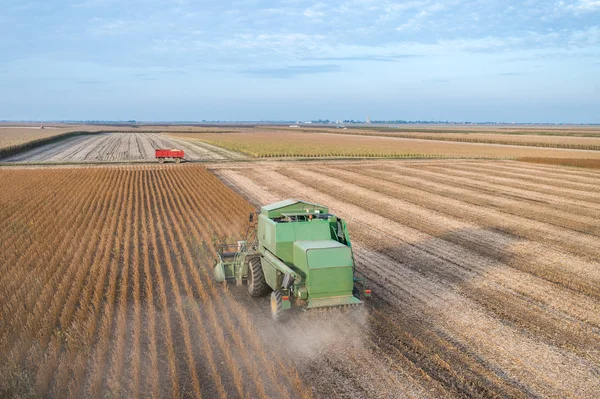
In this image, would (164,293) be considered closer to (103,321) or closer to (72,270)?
(103,321)

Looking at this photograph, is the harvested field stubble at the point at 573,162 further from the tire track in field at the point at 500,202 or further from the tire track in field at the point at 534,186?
the tire track in field at the point at 500,202

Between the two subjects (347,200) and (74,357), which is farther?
(347,200)

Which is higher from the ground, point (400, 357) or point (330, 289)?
point (330, 289)

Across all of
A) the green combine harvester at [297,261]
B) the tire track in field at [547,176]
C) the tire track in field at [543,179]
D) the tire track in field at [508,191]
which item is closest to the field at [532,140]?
the tire track in field at [547,176]

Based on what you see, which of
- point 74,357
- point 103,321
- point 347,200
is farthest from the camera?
point 347,200

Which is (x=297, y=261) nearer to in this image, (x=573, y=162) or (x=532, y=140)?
(x=573, y=162)

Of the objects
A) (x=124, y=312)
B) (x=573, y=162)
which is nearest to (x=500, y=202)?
(x=124, y=312)

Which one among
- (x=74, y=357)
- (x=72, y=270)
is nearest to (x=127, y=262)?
(x=72, y=270)
